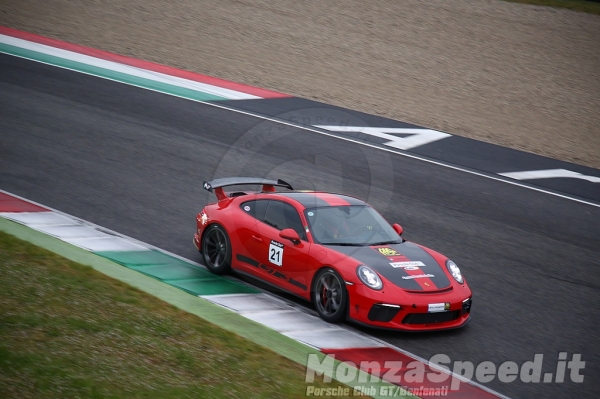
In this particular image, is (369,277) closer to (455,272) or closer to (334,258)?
(334,258)

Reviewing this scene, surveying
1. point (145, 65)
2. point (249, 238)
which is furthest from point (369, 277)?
point (145, 65)

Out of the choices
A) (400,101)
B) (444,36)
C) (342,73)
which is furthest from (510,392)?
(444,36)

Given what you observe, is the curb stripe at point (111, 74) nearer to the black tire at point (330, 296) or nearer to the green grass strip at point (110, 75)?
the green grass strip at point (110, 75)

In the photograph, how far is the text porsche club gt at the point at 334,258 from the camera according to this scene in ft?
26.5

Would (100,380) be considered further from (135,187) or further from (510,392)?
(135,187)

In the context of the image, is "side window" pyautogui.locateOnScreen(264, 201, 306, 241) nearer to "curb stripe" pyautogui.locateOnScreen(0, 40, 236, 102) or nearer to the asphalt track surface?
the asphalt track surface

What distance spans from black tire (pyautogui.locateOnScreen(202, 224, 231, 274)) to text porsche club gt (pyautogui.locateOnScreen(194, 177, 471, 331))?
0.04 feet

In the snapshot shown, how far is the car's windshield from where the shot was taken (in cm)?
888

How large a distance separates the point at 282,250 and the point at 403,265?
1.45 meters

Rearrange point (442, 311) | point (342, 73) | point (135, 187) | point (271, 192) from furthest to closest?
point (342, 73), point (135, 187), point (271, 192), point (442, 311)

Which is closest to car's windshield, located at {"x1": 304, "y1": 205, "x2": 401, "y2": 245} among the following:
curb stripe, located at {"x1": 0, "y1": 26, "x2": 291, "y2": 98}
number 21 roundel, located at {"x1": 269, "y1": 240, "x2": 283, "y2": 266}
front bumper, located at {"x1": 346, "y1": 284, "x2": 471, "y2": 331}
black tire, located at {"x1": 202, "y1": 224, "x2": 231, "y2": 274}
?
number 21 roundel, located at {"x1": 269, "y1": 240, "x2": 283, "y2": 266}

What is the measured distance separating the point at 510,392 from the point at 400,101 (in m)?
13.8

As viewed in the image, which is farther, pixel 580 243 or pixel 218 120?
pixel 218 120

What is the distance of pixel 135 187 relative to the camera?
42.2ft
